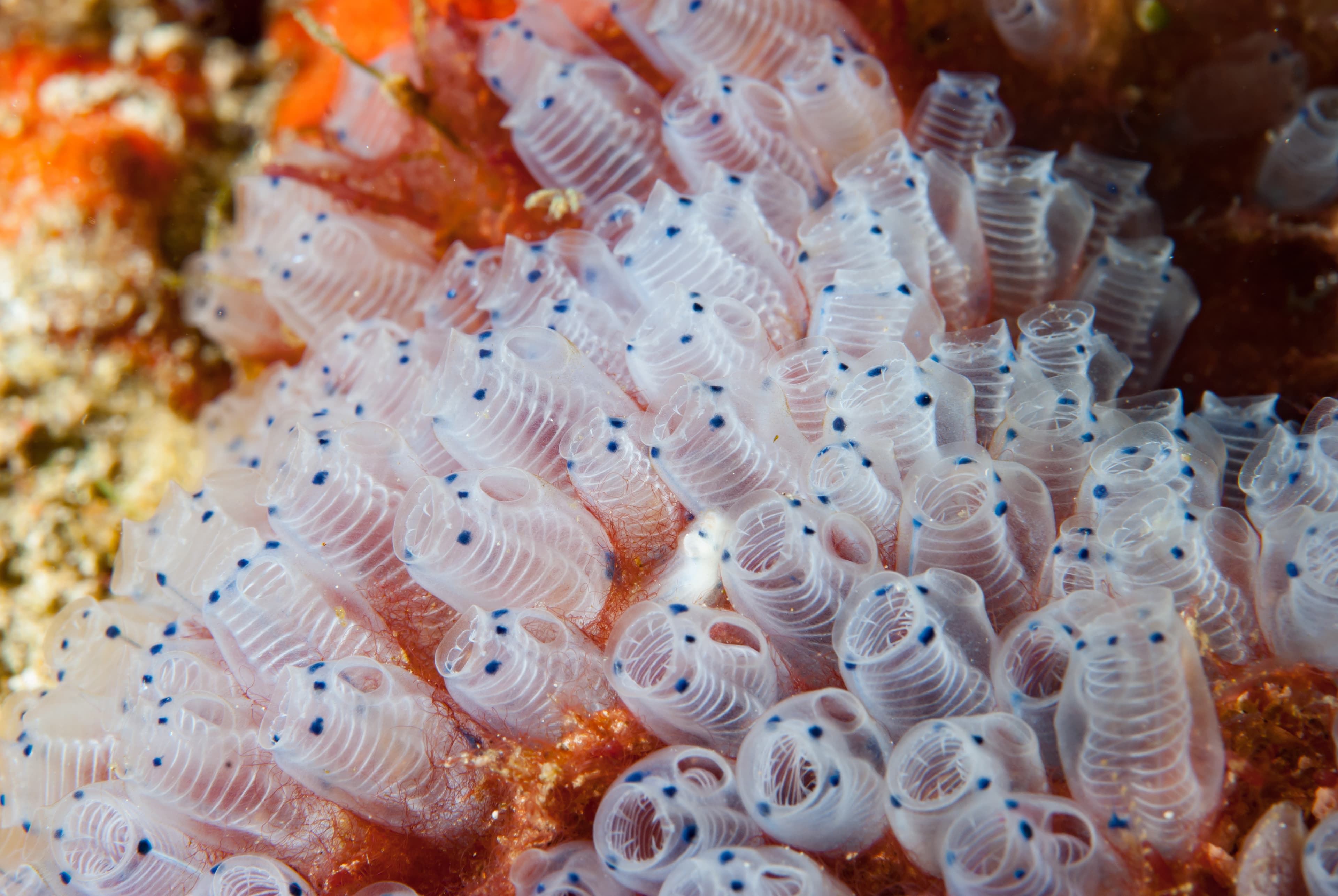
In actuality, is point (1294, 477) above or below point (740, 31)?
below

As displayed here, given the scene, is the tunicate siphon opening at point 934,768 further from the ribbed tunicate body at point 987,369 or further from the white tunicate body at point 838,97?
the white tunicate body at point 838,97

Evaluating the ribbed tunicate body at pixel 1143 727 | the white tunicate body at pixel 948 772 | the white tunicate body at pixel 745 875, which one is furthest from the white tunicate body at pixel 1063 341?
the white tunicate body at pixel 745 875

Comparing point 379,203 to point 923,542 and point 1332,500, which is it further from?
point 1332,500

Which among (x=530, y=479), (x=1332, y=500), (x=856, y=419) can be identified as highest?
(x=1332, y=500)

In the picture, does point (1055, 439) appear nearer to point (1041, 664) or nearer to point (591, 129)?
point (1041, 664)

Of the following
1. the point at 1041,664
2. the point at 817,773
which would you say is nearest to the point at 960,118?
the point at 1041,664

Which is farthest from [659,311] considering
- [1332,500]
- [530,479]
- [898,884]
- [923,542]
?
[1332,500]
